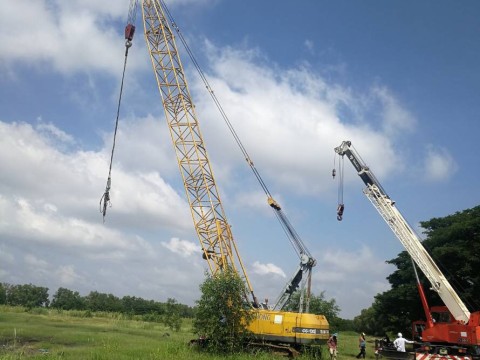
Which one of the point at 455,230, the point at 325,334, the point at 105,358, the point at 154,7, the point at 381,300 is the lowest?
the point at 105,358

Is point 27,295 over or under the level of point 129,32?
under

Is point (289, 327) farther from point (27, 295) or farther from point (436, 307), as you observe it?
point (27, 295)

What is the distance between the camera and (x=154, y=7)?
3378 centimetres

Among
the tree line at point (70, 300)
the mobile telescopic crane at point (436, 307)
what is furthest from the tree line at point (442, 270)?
the tree line at point (70, 300)

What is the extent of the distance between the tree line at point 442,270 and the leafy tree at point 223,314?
19.2 meters

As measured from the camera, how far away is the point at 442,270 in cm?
4181

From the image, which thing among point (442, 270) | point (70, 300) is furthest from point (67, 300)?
point (442, 270)

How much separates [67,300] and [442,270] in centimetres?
10180

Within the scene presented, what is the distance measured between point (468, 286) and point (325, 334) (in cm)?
2213

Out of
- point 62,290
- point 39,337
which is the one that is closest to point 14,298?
point 62,290

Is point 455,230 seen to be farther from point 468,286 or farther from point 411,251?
point 411,251

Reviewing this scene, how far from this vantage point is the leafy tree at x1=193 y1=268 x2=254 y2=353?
2425 centimetres

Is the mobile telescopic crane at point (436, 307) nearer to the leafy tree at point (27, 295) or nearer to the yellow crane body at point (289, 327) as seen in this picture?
the yellow crane body at point (289, 327)

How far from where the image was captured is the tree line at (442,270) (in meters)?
40.0
